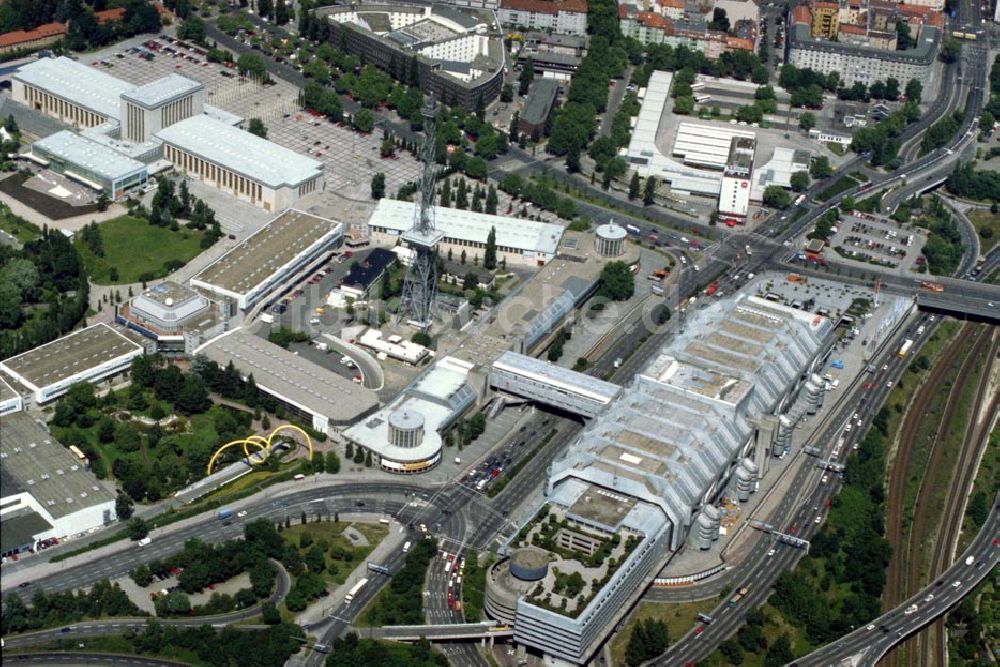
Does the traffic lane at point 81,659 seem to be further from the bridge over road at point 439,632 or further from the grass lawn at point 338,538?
the grass lawn at point 338,538

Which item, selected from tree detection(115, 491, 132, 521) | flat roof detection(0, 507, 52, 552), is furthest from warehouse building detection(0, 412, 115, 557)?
tree detection(115, 491, 132, 521)

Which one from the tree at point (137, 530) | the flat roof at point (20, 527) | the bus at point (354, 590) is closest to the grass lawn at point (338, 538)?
the bus at point (354, 590)

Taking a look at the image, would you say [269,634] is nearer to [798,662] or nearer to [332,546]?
[332,546]

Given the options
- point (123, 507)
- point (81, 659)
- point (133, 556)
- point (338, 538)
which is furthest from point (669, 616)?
point (81, 659)

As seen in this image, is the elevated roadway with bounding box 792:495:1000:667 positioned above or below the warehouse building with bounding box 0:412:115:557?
above

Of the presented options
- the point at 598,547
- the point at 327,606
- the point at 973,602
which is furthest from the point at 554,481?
the point at 973,602

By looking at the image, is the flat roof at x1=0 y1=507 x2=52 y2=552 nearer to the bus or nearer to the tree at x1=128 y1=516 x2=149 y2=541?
the tree at x1=128 y1=516 x2=149 y2=541

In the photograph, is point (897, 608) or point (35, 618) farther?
point (897, 608)
